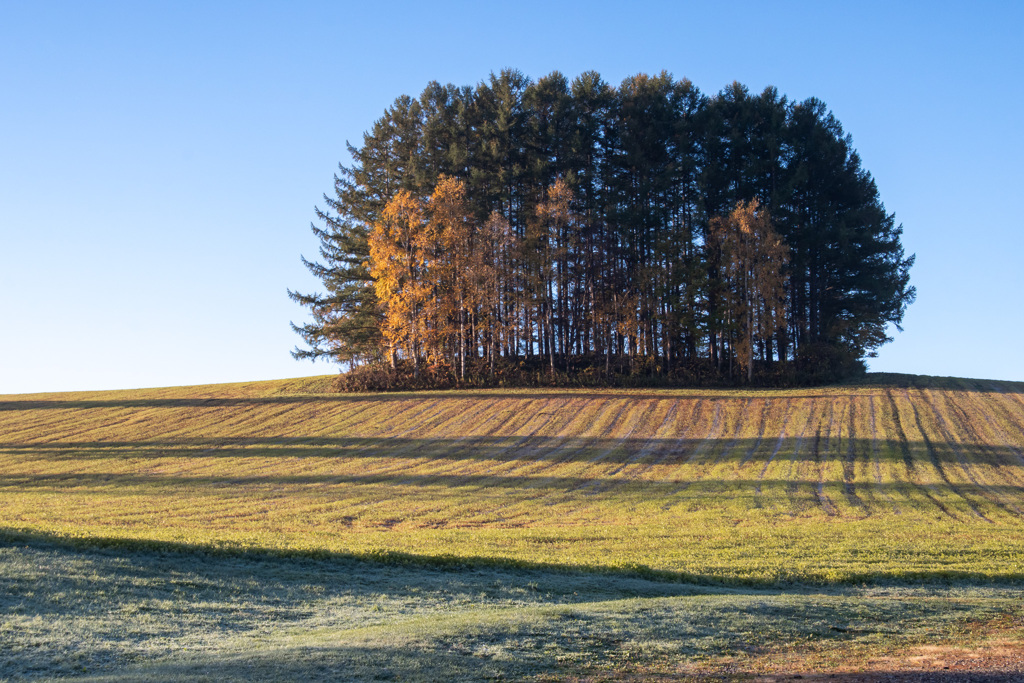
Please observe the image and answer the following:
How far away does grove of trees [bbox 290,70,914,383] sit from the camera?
47250mm

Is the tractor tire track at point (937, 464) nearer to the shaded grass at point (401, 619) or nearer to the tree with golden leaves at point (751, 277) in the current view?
the tree with golden leaves at point (751, 277)

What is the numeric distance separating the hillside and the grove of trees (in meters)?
5.41

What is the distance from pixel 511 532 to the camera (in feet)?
56.7

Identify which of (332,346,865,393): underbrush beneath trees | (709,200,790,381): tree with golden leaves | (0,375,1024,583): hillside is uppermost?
(709,200,790,381): tree with golden leaves

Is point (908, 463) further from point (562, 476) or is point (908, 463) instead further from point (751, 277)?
point (751, 277)

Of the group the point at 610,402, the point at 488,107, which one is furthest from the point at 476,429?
the point at 488,107

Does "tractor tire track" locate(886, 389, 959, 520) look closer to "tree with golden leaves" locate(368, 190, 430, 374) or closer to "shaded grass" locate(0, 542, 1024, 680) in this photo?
"shaded grass" locate(0, 542, 1024, 680)

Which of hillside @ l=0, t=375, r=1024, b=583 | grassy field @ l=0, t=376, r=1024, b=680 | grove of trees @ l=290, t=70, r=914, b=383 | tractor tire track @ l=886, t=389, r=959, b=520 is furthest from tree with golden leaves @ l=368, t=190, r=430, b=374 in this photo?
tractor tire track @ l=886, t=389, r=959, b=520

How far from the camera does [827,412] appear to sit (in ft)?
121

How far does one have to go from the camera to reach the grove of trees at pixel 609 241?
4725cm

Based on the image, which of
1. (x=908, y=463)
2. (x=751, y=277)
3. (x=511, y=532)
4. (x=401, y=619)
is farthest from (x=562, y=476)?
(x=751, y=277)

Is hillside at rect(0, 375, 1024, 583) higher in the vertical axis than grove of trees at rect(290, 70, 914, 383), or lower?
lower

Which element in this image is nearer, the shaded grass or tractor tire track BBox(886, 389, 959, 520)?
the shaded grass

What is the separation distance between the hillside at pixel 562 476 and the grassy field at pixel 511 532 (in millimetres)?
160
